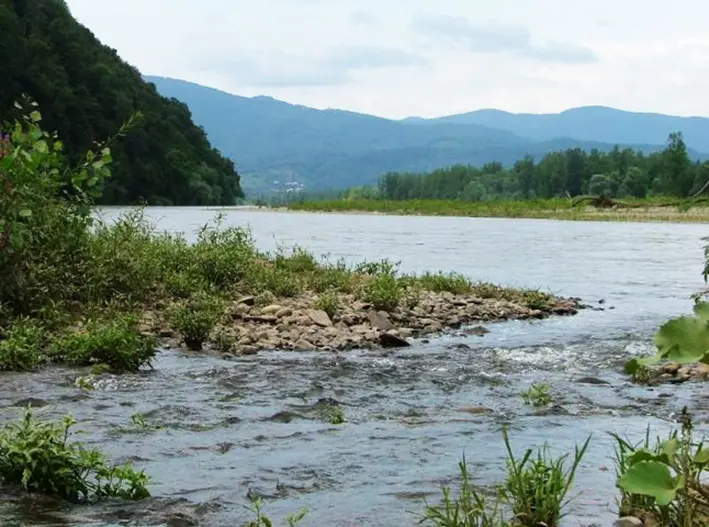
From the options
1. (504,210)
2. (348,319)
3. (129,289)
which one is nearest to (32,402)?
(129,289)

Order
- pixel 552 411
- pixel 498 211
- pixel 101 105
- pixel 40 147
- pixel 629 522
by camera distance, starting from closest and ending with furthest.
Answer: pixel 629 522
pixel 552 411
pixel 40 147
pixel 498 211
pixel 101 105

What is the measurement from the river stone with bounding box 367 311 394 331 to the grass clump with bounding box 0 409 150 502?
979cm

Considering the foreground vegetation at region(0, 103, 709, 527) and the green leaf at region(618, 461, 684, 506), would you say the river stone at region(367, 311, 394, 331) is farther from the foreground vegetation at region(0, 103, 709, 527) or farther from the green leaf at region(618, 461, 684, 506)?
the green leaf at region(618, 461, 684, 506)

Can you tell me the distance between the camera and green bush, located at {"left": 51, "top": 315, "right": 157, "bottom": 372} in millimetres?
11523

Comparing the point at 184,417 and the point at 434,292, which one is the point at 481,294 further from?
the point at 184,417

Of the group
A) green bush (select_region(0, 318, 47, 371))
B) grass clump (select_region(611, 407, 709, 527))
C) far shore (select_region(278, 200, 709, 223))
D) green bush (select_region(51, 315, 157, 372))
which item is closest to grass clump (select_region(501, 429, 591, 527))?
grass clump (select_region(611, 407, 709, 527))

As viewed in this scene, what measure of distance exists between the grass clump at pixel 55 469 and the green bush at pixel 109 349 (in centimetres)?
523

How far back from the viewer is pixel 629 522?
5.39 meters

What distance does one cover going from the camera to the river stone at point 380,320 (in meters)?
15.9

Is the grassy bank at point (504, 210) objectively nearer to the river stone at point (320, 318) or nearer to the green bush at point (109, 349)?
the river stone at point (320, 318)

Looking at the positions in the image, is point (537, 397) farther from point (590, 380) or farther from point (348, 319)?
point (348, 319)

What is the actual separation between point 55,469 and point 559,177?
14370 cm

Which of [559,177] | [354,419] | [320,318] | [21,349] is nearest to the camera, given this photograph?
[354,419]

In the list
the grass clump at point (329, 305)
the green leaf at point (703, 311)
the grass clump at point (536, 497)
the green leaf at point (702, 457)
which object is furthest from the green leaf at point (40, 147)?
the green leaf at point (703, 311)
